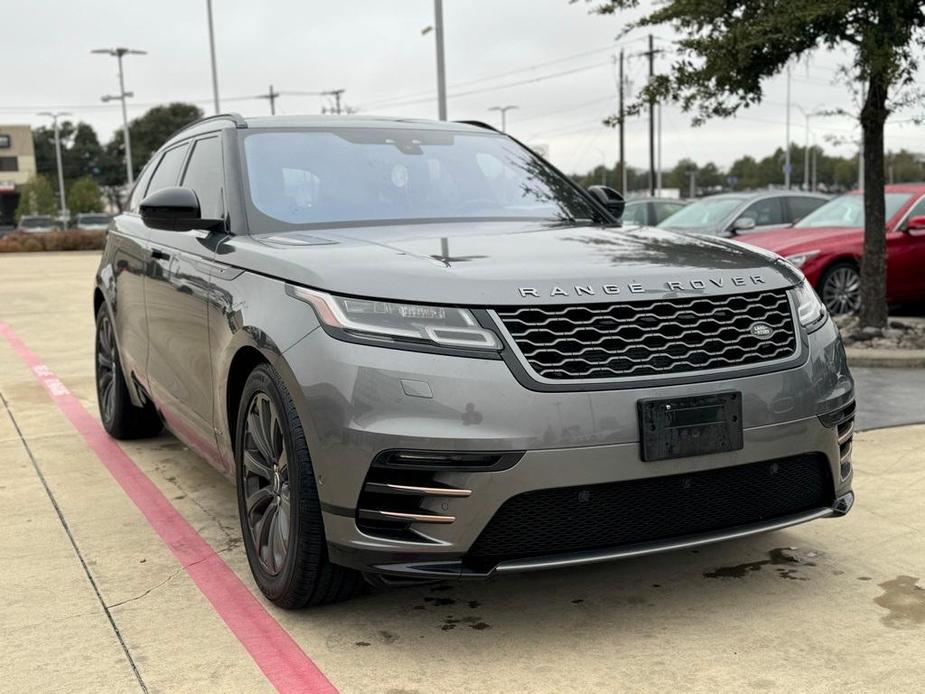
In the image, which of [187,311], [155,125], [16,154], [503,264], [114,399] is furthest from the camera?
[16,154]

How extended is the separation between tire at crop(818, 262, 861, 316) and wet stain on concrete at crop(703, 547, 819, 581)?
677cm

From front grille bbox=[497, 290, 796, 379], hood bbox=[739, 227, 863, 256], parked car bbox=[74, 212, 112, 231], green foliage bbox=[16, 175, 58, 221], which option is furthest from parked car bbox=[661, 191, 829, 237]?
green foliage bbox=[16, 175, 58, 221]

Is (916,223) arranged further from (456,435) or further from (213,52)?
(213,52)

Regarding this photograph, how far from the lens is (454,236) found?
12.4ft

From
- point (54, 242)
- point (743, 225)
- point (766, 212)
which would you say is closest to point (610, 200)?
point (743, 225)

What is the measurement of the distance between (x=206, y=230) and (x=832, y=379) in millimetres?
2483

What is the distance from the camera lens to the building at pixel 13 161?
320 ft

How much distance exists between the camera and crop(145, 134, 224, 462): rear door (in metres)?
4.11

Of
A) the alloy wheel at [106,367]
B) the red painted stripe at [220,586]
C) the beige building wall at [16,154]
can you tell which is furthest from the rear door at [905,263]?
the beige building wall at [16,154]

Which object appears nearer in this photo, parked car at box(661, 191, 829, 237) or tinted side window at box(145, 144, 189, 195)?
tinted side window at box(145, 144, 189, 195)

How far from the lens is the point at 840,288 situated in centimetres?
1025

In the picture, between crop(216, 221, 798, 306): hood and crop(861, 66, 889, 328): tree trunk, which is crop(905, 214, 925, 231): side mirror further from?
crop(216, 221, 798, 306): hood

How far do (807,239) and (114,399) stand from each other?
7109mm

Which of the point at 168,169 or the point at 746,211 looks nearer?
the point at 168,169
